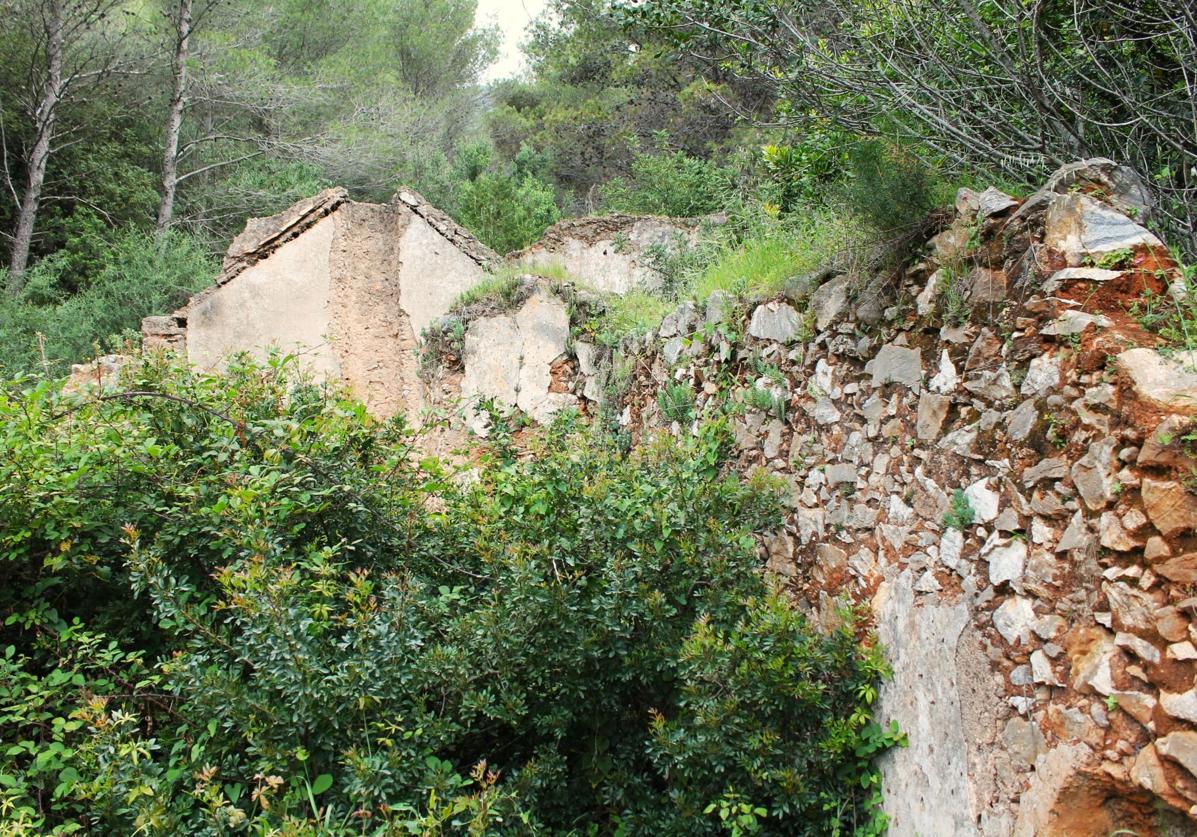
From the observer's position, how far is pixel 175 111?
17.0 metres

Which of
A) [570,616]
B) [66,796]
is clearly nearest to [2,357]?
[66,796]

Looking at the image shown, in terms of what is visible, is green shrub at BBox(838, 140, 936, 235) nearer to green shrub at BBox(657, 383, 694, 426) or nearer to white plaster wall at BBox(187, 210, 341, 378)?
green shrub at BBox(657, 383, 694, 426)

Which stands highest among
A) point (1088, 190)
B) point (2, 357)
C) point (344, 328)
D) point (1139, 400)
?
point (1088, 190)

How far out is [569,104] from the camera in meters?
25.0

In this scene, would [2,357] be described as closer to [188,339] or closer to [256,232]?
[188,339]

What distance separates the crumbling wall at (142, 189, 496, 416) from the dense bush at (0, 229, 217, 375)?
10.3ft

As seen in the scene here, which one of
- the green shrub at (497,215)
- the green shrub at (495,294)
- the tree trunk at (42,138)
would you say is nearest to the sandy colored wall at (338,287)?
the green shrub at (495,294)

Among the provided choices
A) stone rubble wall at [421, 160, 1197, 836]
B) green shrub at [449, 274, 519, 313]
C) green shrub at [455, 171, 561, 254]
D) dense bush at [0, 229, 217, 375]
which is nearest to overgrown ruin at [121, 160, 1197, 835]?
stone rubble wall at [421, 160, 1197, 836]

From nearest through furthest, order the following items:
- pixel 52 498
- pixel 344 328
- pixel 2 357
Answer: pixel 52 498 < pixel 344 328 < pixel 2 357

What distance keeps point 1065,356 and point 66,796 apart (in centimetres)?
405

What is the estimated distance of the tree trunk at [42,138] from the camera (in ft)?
50.8

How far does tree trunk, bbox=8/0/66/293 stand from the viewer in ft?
50.8

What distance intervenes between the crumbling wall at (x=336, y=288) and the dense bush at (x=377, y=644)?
609 cm

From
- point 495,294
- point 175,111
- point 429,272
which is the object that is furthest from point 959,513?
point 175,111
